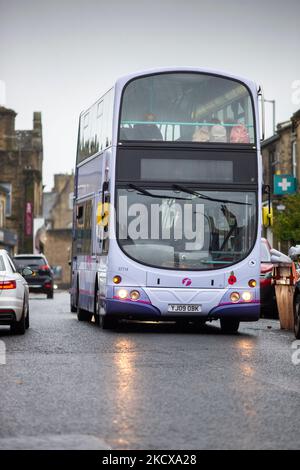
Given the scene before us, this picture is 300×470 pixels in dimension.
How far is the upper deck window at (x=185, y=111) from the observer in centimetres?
2008

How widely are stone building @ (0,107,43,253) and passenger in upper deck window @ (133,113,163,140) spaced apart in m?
70.0

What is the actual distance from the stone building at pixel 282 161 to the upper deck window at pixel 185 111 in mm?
32997

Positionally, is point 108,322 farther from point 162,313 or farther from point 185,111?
point 185,111

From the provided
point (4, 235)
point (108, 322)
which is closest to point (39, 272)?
point (108, 322)

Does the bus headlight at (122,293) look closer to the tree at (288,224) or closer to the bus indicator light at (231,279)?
the bus indicator light at (231,279)

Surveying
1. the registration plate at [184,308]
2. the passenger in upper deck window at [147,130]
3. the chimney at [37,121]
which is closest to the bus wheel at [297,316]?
the registration plate at [184,308]

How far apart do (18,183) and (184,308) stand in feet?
250

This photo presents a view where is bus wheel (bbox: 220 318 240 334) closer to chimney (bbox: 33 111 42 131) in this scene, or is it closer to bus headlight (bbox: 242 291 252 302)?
bus headlight (bbox: 242 291 252 302)

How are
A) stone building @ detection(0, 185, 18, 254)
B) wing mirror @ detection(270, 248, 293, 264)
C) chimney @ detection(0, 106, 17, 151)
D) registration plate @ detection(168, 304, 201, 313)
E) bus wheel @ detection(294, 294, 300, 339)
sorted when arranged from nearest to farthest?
bus wheel @ detection(294, 294, 300, 339)
registration plate @ detection(168, 304, 201, 313)
wing mirror @ detection(270, 248, 293, 264)
stone building @ detection(0, 185, 18, 254)
chimney @ detection(0, 106, 17, 151)

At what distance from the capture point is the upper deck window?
65.9 feet

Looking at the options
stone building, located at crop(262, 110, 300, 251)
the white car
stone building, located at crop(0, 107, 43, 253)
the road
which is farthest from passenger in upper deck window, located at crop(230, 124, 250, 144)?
stone building, located at crop(0, 107, 43, 253)

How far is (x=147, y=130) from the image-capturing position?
2008cm
